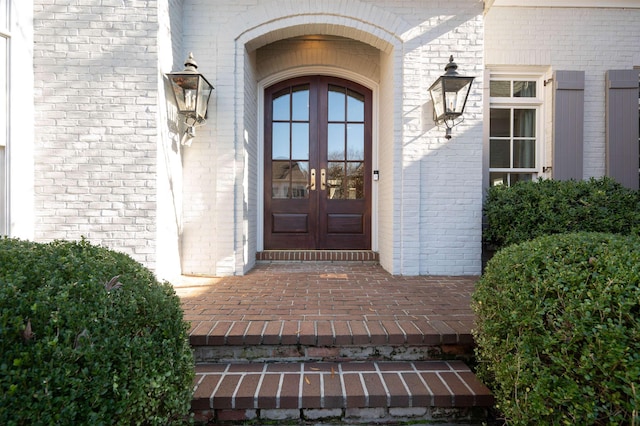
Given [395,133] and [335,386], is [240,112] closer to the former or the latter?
[395,133]

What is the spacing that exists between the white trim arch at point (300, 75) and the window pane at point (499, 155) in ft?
4.87

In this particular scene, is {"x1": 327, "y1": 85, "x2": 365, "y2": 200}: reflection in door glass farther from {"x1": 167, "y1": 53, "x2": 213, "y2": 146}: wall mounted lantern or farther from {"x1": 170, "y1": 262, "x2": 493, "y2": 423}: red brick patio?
{"x1": 170, "y1": 262, "x2": 493, "y2": 423}: red brick patio

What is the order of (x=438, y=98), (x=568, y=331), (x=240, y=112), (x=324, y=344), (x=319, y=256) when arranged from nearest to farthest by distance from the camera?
(x=568, y=331)
(x=324, y=344)
(x=438, y=98)
(x=240, y=112)
(x=319, y=256)

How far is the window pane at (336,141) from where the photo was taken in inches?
188

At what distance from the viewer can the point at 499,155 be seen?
4.42 m

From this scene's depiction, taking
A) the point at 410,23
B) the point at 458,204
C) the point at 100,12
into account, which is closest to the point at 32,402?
the point at 100,12

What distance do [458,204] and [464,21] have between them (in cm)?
206

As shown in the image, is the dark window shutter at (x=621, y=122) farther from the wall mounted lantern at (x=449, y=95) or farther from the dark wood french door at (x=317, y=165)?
the dark wood french door at (x=317, y=165)

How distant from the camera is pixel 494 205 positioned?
151 inches

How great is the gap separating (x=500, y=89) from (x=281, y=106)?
2878mm

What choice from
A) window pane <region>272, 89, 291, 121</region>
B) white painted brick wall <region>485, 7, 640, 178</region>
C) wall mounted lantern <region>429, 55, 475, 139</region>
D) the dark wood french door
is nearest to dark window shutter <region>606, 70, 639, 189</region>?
white painted brick wall <region>485, 7, 640, 178</region>

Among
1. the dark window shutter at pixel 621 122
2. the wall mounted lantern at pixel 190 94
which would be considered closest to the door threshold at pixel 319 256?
the wall mounted lantern at pixel 190 94

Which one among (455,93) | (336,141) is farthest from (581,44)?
(336,141)

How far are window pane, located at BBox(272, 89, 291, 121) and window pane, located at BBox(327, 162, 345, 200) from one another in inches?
36.8
